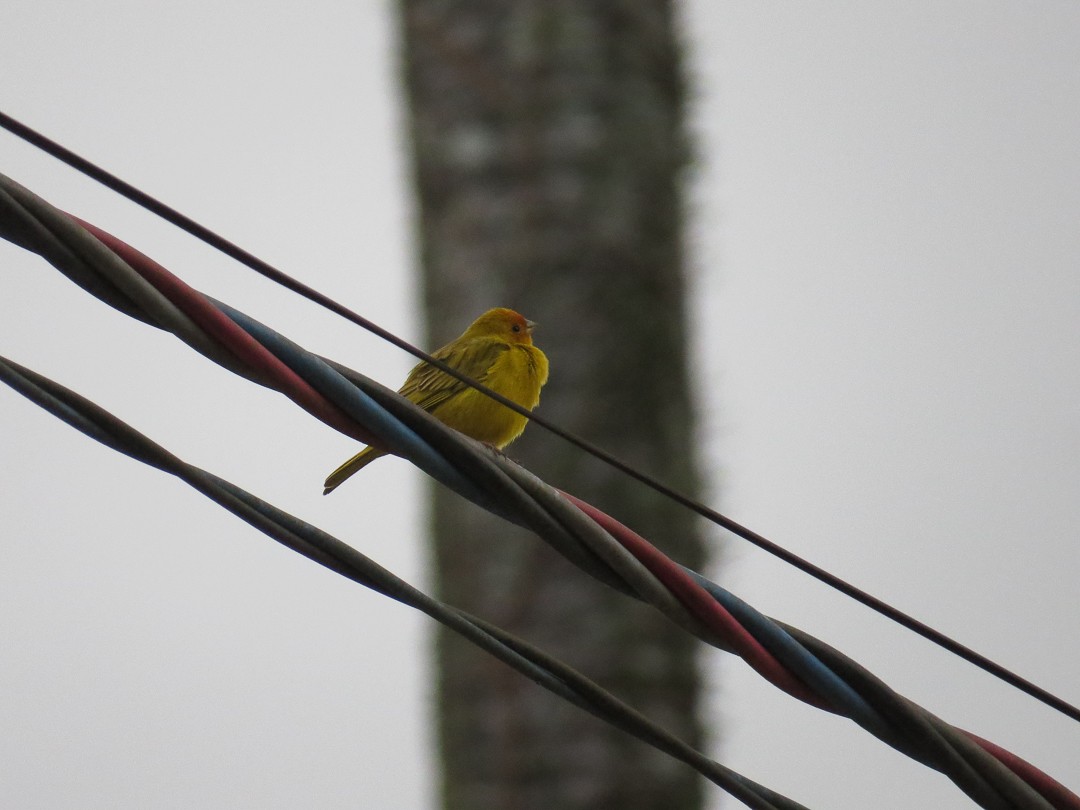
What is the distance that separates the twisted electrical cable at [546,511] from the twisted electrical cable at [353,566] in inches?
7.1

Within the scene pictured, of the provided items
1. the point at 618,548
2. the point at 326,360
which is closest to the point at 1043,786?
the point at 618,548

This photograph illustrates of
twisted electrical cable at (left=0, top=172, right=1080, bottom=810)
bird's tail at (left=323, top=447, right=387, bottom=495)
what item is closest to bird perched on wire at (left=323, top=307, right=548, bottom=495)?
→ bird's tail at (left=323, top=447, right=387, bottom=495)

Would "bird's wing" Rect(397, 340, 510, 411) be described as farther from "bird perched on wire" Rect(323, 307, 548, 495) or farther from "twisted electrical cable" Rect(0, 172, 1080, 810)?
"twisted electrical cable" Rect(0, 172, 1080, 810)

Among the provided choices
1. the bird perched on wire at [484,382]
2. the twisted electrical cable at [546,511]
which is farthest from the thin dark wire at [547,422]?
the bird perched on wire at [484,382]

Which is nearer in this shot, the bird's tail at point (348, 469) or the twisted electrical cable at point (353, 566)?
the twisted electrical cable at point (353, 566)

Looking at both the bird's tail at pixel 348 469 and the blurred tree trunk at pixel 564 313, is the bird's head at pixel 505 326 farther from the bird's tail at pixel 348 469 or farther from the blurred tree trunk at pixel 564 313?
the bird's tail at pixel 348 469

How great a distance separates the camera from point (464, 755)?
5352 millimetres

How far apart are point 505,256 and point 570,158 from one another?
0.44 meters

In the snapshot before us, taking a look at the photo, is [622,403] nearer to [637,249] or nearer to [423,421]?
[637,249]

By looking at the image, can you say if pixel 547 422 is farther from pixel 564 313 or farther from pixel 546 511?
pixel 564 313

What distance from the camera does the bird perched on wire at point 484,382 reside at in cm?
534

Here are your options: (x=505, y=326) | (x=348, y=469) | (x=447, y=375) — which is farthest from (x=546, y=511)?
(x=505, y=326)

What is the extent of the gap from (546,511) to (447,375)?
2512 mm

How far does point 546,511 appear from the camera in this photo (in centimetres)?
284
